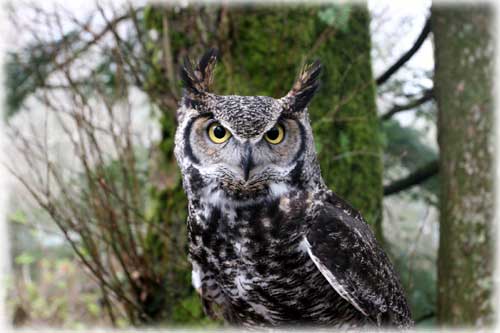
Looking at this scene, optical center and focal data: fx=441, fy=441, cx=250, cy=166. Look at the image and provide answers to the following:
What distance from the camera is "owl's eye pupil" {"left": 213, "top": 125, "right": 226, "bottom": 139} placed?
124 centimetres

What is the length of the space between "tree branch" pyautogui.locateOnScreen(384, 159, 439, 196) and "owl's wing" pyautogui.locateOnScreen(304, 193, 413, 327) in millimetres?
1883

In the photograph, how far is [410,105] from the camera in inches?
127

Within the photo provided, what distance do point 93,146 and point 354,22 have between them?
1592 mm

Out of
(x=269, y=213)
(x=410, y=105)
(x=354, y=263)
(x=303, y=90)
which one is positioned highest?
(x=410, y=105)

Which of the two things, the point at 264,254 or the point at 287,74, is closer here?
the point at 264,254

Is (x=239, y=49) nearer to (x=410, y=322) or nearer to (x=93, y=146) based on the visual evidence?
(x=93, y=146)

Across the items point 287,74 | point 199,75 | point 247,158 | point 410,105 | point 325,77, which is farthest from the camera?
point 410,105

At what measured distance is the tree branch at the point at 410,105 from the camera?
10.5ft

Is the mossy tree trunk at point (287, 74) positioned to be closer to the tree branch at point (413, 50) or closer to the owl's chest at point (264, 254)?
the tree branch at point (413, 50)

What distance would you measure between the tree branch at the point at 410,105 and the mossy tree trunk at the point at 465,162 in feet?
0.99

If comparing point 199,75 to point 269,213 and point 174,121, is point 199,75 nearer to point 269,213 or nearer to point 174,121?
point 269,213

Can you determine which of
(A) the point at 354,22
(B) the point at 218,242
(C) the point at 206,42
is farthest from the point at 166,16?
(B) the point at 218,242

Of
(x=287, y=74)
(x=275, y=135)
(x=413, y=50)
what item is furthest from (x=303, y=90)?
(x=413, y=50)

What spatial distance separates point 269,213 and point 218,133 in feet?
0.93
